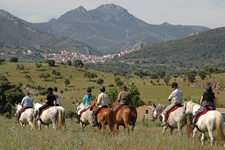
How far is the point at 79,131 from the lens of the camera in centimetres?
1644

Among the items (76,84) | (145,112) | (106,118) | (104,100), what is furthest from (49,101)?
(76,84)

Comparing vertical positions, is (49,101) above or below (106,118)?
above

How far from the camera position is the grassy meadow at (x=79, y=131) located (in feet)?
33.0

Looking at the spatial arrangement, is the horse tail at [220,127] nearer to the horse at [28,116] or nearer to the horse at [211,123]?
the horse at [211,123]

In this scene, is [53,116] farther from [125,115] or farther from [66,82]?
[66,82]

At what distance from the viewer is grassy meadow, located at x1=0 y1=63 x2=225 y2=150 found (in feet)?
33.0

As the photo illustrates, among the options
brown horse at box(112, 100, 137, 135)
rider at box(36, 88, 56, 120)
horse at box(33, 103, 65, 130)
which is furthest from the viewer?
rider at box(36, 88, 56, 120)

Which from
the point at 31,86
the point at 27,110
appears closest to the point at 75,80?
the point at 31,86

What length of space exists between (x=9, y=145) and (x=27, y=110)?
8237 millimetres

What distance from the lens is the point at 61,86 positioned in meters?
146

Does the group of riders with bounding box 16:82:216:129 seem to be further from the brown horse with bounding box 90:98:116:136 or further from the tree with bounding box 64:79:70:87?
the tree with bounding box 64:79:70:87

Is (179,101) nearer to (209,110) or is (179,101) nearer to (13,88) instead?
(209,110)

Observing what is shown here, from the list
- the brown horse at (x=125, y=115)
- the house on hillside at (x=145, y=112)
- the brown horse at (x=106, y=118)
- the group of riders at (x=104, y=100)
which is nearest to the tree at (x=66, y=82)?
the house on hillside at (x=145, y=112)

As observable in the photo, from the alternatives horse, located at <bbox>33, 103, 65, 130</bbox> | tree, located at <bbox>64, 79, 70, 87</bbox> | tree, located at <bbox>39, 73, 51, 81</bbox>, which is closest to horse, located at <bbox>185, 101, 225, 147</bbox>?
horse, located at <bbox>33, 103, 65, 130</bbox>
